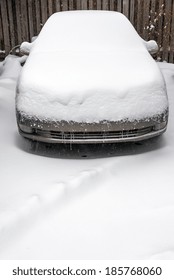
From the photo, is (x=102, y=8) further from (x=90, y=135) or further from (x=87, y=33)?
(x=90, y=135)

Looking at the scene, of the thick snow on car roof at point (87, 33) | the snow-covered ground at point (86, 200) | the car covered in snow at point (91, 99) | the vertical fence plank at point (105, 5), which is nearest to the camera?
the snow-covered ground at point (86, 200)

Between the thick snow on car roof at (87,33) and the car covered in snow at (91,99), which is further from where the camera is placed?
the thick snow on car roof at (87,33)

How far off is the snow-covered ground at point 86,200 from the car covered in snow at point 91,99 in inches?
10.2

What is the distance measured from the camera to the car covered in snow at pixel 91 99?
11.7 ft

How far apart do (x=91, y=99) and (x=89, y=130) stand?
0.98 ft

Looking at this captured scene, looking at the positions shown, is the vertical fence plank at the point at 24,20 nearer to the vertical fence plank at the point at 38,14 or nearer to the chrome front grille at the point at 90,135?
the vertical fence plank at the point at 38,14

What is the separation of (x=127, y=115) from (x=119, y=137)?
0.24 meters

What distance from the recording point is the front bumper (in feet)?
11.7

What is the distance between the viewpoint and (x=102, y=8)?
316 inches

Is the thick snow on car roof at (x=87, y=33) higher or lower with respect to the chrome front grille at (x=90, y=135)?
higher

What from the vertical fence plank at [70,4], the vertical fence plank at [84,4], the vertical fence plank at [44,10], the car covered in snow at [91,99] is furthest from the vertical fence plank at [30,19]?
the car covered in snow at [91,99]

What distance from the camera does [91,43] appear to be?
4.55 m

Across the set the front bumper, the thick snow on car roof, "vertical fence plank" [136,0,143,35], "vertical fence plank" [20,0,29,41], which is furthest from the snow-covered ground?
"vertical fence plank" [20,0,29,41]

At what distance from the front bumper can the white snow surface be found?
59 mm
